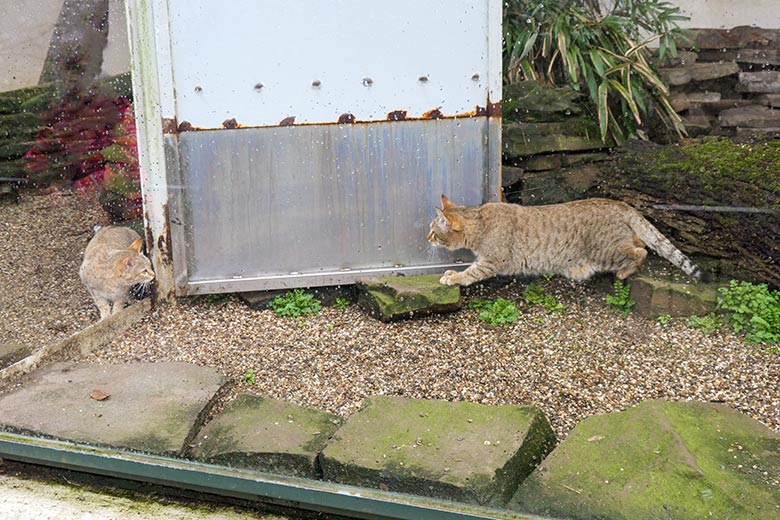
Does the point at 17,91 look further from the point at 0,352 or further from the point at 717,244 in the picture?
the point at 717,244

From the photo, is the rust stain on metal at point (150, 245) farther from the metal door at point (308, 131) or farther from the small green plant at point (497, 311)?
the small green plant at point (497, 311)

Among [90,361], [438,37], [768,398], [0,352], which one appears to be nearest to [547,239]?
[438,37]

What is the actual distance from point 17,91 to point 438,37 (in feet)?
6.56

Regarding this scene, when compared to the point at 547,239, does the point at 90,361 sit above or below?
below

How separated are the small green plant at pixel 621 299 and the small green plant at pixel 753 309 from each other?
378mm

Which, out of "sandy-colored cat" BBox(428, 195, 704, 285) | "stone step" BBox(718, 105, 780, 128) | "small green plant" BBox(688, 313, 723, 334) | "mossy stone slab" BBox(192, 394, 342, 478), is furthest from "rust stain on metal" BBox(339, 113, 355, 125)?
"small green plant" BBox(688, 313, 723, 334)

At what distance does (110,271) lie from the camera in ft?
13.6

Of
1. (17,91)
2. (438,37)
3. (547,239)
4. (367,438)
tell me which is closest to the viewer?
(367,438)

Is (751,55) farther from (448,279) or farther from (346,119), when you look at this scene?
(346,119)

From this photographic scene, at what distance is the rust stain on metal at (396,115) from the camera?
13.4 ft

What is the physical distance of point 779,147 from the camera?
3227 millimetres

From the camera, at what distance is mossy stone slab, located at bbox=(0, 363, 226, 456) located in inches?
107

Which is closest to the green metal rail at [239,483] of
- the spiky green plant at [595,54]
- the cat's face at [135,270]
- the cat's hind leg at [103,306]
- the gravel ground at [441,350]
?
the gravel ground at [441,350]

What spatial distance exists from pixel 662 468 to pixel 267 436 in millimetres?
1262
